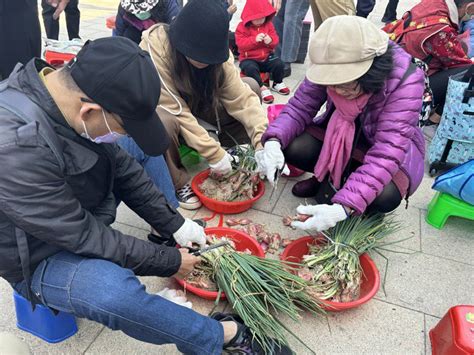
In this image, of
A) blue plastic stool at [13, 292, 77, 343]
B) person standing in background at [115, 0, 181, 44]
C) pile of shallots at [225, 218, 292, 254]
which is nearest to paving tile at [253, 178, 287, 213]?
pile of shallots at [225, 218, 292, 254]

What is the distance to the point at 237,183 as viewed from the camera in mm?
2494

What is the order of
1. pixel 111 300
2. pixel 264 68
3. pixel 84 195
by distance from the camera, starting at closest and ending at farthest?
pixel 111 300 → pixel 84 195 → pixel 264 68

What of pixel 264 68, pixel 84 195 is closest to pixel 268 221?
pixel 84 195

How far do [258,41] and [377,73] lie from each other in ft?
8.13

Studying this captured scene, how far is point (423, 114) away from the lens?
252 cm

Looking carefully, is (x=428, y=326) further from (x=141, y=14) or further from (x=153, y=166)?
(x=141, y=14)

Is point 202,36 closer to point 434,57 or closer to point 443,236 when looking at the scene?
point 443,236

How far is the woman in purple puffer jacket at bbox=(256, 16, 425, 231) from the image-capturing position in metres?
1.77

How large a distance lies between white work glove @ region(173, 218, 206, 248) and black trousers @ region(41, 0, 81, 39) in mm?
3434

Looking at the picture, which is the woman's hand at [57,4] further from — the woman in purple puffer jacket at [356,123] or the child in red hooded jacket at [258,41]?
the woman in purple puffer jacket at [356,123]

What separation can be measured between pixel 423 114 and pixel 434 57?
3.17 ft

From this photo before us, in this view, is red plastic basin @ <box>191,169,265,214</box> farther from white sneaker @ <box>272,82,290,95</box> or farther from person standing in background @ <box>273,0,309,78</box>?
person standing in background @ <box>273,0,309,78</box>

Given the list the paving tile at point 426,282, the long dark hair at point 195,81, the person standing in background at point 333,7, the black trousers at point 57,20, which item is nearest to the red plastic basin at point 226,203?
the long dark hair at point 195,81

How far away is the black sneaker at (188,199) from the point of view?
2500 millimetres
